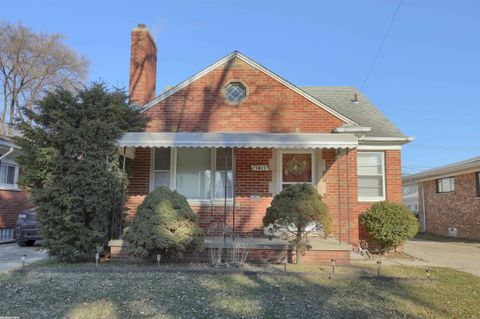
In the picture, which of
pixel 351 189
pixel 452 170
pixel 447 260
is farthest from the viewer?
pixel 452 170

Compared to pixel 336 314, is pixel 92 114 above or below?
above

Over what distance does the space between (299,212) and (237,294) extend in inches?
94.9

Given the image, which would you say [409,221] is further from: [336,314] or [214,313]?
[214,313]

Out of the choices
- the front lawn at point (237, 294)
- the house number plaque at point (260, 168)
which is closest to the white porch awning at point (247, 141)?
the house number plaque at point (260, 168)

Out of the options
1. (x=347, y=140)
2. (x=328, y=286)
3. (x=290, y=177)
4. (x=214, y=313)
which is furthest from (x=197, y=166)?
(x=214, y=313)

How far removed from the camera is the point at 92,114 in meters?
8.96

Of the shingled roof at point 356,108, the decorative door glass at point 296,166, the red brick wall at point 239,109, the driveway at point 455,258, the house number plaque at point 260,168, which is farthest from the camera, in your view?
the shingled roof at point 356,108

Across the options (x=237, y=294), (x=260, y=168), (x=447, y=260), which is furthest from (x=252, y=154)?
(x=447, y=260)

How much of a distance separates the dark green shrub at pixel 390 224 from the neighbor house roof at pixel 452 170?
8471 millimetres

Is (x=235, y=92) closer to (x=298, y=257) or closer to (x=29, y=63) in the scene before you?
(x=298, y=257)

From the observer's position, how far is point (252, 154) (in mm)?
11375

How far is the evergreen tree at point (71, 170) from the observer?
8.50m

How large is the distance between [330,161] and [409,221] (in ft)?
8.75

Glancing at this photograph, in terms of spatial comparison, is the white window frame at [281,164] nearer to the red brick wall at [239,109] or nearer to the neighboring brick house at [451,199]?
the red brick wall at [239,109]
